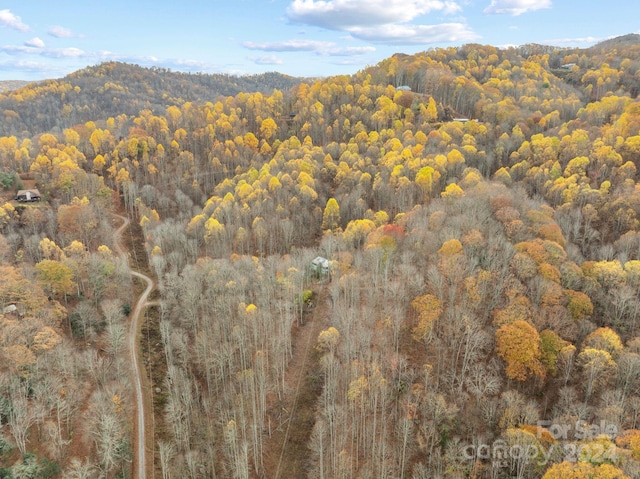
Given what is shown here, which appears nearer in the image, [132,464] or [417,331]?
[132,464]

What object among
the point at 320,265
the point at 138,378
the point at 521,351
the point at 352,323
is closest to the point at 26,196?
the point at 138,378

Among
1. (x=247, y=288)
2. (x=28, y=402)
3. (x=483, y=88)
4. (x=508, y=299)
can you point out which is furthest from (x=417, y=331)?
(x=483, y=88)

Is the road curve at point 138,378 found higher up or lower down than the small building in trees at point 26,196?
lower down

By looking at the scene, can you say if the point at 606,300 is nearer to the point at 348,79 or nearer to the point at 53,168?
the point at 53,168

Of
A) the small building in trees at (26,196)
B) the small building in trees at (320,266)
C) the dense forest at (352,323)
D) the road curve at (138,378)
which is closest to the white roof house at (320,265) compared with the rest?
the small building in trees at (320,266)

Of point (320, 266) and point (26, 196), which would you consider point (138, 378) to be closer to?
point (320, 266)

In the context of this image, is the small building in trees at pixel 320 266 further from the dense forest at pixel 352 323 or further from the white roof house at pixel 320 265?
the dense forest at pixel 352 323

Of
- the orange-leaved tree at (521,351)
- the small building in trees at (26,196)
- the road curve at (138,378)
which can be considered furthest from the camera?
the small building in trees at (26,196)
